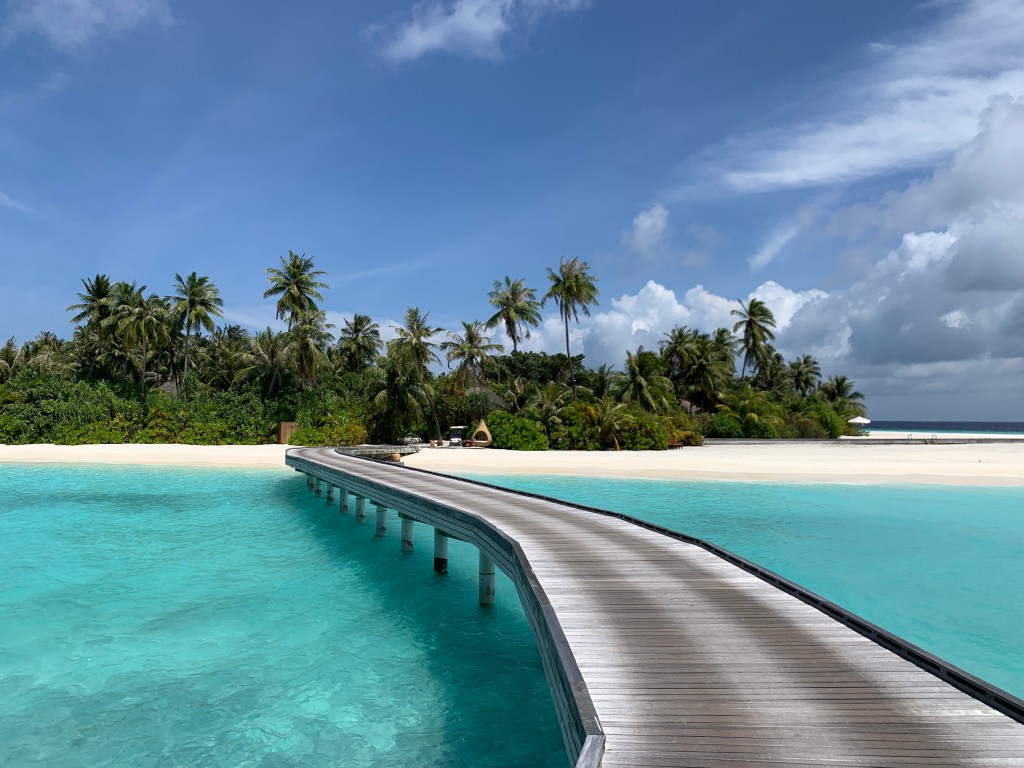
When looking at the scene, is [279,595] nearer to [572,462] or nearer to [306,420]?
[572,462]

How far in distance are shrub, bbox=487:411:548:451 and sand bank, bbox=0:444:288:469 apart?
42.8 ft

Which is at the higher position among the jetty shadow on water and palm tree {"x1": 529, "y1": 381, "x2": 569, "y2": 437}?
palm tree {"x1": 529, "y1": 381, "x2": 569, "y2": 437}

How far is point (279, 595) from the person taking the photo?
11.4m

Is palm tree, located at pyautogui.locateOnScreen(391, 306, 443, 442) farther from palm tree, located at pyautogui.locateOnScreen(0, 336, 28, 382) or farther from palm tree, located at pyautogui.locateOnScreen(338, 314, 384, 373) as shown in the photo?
palm tree, located at pyautogui.locateOnScreen(0, 336, 28, 382)

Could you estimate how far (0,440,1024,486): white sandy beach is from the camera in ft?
94.4

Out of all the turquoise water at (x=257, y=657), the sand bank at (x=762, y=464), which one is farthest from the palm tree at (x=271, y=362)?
the turquoise water at (x=257, y=657)

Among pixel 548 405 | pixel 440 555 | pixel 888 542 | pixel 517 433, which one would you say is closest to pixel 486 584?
pixel 440 555

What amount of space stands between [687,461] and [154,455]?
30055 mm

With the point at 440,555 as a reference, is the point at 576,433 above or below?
above

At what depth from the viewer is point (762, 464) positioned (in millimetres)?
32125

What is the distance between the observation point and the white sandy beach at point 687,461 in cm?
2877

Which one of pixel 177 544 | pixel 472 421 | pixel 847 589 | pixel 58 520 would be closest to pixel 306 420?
pixel 472 421

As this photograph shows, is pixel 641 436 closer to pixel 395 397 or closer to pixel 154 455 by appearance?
pixel 395 397

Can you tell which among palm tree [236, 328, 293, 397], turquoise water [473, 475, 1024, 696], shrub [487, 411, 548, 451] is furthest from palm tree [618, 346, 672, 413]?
palm tree [236, 328, 293, 397]
